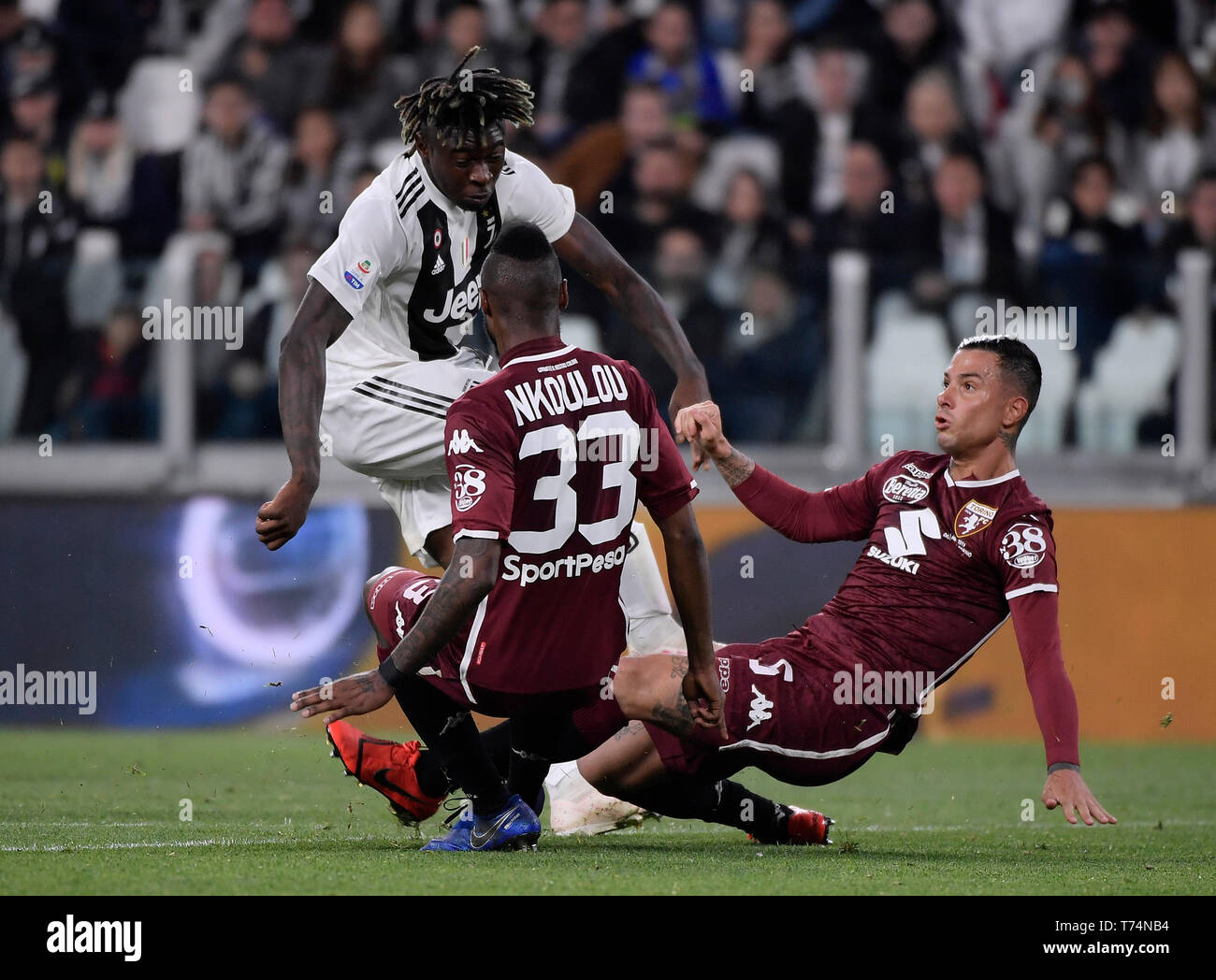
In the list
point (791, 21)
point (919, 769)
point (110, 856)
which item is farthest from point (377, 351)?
point (791, 21)

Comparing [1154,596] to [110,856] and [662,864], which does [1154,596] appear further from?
[110,856]

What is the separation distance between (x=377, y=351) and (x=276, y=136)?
4744 mm

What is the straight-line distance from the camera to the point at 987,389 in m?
4.91

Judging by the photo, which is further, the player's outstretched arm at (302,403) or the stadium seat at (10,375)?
the stadium seat at (10,375)

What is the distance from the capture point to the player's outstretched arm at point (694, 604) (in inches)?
176

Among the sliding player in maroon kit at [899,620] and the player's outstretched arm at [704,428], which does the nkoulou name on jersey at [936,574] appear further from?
the player's outstretched arm at [704,428]

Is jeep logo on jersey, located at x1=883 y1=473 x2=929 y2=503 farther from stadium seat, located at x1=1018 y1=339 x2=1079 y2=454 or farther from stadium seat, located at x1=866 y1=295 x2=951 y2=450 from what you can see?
stadium seat, located at x1=1018 y1=339 x2=1079 y2=454


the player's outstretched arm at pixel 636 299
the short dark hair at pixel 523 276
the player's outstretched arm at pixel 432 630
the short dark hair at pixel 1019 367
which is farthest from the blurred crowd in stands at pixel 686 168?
the player's outstretched arm at pixel 432 630

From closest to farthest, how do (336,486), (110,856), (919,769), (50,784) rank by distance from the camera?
1. (110,856)
2. (50,784)
3. (919,769)
4. (336,486)

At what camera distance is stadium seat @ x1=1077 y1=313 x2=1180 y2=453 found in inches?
334

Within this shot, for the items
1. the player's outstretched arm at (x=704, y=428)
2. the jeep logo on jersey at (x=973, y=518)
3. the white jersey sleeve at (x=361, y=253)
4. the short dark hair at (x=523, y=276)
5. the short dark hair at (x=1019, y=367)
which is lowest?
the jeep logo on jersey at (x=973, y=518)

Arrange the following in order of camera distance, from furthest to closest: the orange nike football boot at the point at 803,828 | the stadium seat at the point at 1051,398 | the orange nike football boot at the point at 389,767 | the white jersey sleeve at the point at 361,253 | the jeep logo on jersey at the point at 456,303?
the stadium seat at the point at 1051,398
the jeep logo on jersey at the point at 456,303
the white jersey sleeve at the point at 361,253
the orange nike football boot at the point at 803,828
the orange nike football boot at the point at 389,767

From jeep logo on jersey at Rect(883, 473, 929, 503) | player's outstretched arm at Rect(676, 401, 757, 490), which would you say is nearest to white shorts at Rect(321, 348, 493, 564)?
player's outstretched arm at Rect(676, 401, 757, 490)

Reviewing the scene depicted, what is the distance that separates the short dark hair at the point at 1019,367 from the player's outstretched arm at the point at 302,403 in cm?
197
